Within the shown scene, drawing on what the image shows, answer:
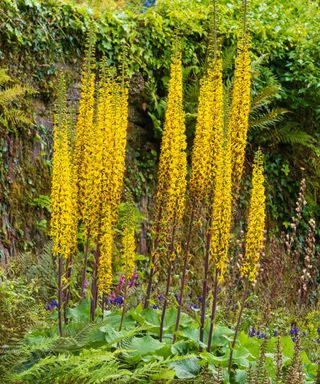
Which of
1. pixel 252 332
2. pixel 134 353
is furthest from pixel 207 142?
pixel 252 332

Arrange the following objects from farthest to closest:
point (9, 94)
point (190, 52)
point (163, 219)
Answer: point (190, 52), point (9, 94), point (163, 219)

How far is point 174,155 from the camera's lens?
180 inches

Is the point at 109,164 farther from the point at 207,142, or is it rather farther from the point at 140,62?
the point at 140,62

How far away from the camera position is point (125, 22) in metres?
8.70

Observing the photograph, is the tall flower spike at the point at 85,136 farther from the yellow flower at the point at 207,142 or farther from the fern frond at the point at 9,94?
the fern frond at the point at 9,94

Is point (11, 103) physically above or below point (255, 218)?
above

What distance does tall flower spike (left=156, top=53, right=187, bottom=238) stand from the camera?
180 inches

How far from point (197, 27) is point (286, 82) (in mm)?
1912

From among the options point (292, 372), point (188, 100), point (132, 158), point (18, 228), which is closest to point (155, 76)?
point (188, 100)

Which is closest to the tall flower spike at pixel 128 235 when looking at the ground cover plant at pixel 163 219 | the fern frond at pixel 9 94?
A: the ground cover plant at pixel 163 219

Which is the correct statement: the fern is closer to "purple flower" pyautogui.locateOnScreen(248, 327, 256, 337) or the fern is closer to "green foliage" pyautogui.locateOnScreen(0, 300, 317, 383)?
"green foliage" pyautogui.locateOnScreen(0, 300, 317, 383)

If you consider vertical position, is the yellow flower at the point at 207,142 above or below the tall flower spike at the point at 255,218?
above

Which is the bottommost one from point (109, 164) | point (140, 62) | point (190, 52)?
point (109, 164)

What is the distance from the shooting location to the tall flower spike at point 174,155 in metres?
4.57
